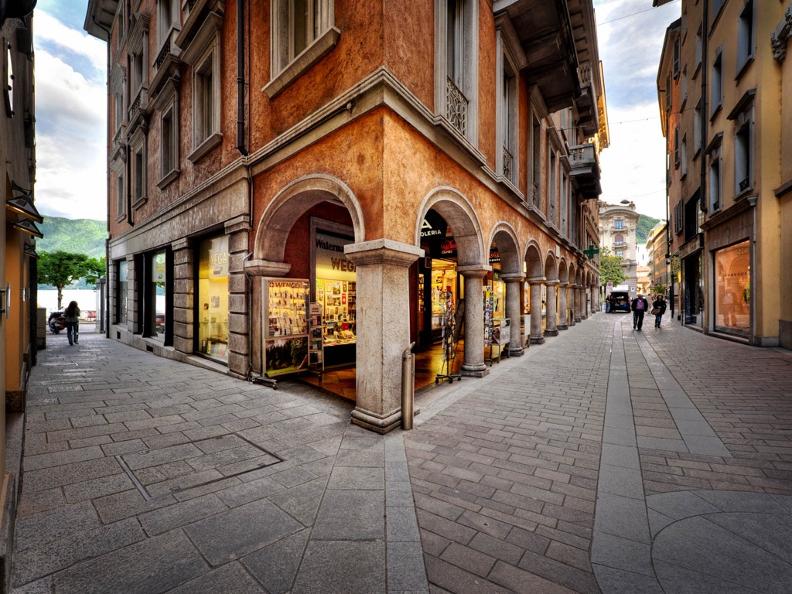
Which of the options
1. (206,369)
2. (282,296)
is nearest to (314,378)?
(282,296)

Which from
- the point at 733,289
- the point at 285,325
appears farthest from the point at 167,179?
the point at 733,289

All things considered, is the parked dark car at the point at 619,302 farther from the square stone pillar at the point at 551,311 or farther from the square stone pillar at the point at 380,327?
the square stone pillar at the point at 380,327

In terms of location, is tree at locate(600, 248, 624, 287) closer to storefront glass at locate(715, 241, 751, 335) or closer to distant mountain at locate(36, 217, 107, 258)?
storefront glass at locate(715, 241, 751, 335)

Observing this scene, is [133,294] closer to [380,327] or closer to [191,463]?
[191,463]

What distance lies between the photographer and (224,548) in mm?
2480

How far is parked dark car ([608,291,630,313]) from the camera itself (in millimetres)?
36094

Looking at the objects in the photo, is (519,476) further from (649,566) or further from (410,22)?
(410,22)

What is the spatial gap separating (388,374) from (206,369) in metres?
5.85

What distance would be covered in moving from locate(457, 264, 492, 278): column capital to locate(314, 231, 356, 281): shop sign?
9.18ft

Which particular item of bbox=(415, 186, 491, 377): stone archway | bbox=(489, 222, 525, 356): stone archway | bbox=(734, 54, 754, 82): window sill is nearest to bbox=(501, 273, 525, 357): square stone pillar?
bbox=(489, 222, 525, 356): stone archway

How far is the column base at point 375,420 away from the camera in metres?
4.66

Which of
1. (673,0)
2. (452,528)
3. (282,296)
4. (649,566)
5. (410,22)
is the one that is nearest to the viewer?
(649,566)

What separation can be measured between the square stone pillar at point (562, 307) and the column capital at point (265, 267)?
15025mm

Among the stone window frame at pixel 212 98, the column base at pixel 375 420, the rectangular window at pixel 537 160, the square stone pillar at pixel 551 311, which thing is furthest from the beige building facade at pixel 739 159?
the stone window frame at pixel 212 98
